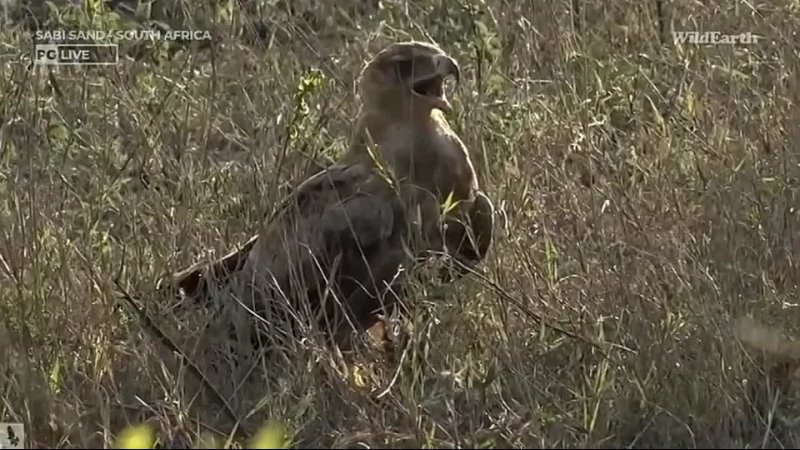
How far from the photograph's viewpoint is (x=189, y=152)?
4035 mm

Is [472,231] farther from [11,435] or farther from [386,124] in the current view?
[11,435]

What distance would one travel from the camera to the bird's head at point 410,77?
387cm

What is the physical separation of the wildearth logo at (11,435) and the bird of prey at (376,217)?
0.61m

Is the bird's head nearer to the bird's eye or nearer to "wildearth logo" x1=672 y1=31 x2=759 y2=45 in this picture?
the bird's eye

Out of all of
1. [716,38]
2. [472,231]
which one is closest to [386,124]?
[472,231]

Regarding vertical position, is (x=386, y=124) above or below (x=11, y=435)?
above

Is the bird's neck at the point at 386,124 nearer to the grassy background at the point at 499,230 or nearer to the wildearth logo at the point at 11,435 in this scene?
the grassy background at the point at 499,230

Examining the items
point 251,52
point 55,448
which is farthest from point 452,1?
point 55,448

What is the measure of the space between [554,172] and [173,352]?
1124 millimetres

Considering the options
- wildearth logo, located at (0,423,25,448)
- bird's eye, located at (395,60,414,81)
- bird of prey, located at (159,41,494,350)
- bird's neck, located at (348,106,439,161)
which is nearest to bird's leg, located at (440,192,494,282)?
bird of prey, located at (159,41,494,350)

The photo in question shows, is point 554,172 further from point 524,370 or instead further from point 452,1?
point 452,1

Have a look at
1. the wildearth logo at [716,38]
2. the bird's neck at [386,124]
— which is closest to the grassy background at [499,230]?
the wildearth logo at [716,38]

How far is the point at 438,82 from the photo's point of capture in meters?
3.93

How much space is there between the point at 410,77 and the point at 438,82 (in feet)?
0.24
